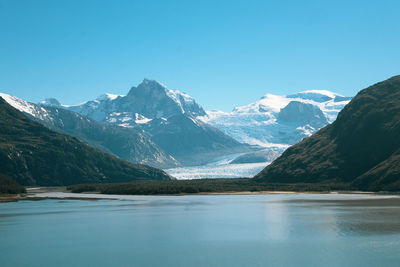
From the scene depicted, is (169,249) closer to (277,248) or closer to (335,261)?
(277,248)

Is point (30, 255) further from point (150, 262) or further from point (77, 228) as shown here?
point (77, 228)

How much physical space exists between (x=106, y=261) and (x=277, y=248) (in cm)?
2762

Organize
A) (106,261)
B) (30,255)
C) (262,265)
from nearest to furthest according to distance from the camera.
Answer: (262,265) → (106,261) → (30,255)

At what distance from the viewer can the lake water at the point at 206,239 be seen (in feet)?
238

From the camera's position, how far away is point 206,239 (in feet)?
301

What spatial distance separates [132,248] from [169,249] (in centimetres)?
657

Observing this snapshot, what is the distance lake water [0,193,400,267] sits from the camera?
238 ft

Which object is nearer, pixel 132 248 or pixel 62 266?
pixel 62 266

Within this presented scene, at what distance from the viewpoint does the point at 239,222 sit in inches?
4594

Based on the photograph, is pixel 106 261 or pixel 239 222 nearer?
pixel 106 261

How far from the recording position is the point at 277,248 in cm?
8062

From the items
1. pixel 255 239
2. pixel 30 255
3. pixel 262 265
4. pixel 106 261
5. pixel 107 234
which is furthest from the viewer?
pixel 107 234

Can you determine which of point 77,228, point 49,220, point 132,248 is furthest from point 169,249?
point 49,220

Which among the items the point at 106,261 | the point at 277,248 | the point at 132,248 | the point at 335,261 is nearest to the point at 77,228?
the point at 132,248
